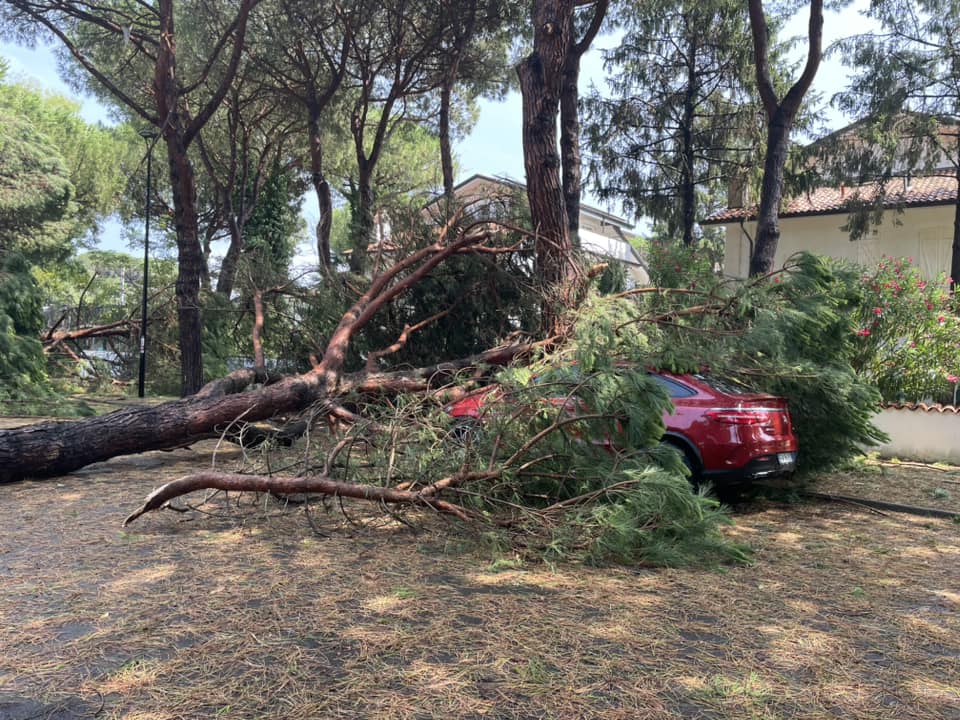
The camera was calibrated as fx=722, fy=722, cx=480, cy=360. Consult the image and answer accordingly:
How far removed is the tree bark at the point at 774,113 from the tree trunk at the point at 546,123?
4.16 metres

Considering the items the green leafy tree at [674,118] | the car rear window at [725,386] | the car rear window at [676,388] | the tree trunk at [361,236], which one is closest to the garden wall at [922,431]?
the car rear window at [725,386]

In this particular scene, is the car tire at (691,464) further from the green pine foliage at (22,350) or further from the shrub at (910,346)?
the green pine foliage at (22,350)

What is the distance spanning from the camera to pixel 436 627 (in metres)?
3.41

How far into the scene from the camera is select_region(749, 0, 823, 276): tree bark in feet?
38.0

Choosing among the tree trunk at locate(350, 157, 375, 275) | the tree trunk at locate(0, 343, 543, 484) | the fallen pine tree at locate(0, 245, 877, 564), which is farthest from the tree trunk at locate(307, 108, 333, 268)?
the fallen pine tree at locate(0, 245, 877, 564)

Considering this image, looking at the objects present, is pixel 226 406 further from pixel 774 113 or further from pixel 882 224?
pixel 882 224

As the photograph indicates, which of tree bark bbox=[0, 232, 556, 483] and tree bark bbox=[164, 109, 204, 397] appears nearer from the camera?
tree bark bbox=[0, 232, 556, 483]

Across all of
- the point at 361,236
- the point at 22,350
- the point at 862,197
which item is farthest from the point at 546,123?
the point at 862,197

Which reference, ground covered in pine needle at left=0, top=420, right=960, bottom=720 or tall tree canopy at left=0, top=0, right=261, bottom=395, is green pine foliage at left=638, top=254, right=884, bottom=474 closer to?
ground covered in pine needle at left=0, top=420, right=960, bottom=720

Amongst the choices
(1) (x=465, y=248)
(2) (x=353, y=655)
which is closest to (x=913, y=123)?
(1) (x=465, y=248)

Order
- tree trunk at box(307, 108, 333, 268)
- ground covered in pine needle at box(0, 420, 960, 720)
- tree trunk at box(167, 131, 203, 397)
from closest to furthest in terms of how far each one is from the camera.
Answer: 1. ground covered in pine needle at box(0, 420, 960, 720)
2. tree trunk at box(167, 131, 203, 397)
3. tree trunk at box(307, 108, 333, 268)

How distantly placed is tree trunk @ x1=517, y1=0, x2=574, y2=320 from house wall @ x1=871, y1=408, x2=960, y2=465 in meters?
4.86

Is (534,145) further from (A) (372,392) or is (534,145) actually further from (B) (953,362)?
(B) (953,362)

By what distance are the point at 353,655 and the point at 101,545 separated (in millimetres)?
2594
